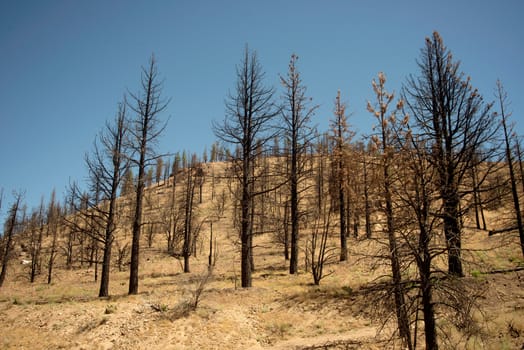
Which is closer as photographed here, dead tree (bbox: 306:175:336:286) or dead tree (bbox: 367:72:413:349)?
dead tree (bbox: 367:72:413:349)

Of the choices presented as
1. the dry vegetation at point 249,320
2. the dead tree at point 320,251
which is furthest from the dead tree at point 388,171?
the dead tree at point 320,251

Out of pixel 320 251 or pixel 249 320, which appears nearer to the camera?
pixel 249 320

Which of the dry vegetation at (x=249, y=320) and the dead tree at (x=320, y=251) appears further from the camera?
the dead tree at (x=320, y=251)

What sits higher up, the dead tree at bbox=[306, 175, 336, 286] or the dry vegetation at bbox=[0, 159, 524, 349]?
the dead tree at bbox=[306, 175, 336, 286]

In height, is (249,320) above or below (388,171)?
below

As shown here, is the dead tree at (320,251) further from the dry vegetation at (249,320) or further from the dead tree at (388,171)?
the dead tree at (388,171)

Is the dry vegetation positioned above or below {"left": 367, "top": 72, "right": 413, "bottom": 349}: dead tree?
below

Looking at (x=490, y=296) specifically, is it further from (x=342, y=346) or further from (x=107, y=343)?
(x=107, y=343)

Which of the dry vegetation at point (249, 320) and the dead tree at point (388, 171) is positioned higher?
the dead tree at point (388, 171)

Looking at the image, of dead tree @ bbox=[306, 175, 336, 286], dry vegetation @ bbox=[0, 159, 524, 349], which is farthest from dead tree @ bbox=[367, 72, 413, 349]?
dead tree @ bbox=[306, 175, 336, 286]

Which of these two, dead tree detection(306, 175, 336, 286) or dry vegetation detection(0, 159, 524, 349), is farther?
dead tree detection(306, 175, 336, 286)

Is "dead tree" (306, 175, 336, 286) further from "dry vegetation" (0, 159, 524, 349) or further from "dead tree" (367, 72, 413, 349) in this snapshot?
"dead tree" (367, 72, 413, 349)

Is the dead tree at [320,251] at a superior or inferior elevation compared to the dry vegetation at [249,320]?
superior

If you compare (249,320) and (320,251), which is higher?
(320,251)
